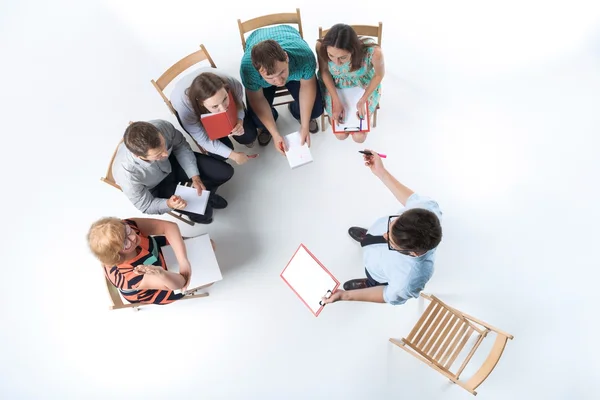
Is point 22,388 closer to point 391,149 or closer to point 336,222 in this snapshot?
point 336,222

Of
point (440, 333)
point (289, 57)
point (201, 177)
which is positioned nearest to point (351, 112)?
point (289, 57)

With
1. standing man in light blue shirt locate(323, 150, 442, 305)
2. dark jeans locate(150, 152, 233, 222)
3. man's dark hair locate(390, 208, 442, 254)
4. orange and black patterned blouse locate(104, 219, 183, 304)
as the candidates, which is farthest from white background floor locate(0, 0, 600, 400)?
man's dark hair locate(390, 208, 442, 254)

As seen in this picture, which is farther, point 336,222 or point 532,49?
point 532,49

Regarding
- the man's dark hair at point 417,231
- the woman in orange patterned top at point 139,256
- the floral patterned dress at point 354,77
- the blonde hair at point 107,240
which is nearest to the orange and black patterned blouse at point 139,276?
the woman in orange patterned top at point 139,256

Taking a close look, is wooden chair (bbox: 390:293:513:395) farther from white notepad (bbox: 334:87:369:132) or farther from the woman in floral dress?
the woman in floral dress

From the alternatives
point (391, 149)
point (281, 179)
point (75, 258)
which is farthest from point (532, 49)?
point (75, 258)

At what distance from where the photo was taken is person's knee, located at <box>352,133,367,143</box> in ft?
9.25

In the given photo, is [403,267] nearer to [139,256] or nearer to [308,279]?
[308,279]

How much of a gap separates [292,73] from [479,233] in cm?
187

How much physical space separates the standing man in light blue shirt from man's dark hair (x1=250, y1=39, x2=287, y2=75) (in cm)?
78

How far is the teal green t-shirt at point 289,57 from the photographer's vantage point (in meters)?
2.36

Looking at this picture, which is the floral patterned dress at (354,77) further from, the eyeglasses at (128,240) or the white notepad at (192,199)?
the eyeglasses at (128,240)

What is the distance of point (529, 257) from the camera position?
8.96 feet

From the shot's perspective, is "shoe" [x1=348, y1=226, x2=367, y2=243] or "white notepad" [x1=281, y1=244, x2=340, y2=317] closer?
"white notepad" [x1=281, y1=244, x2=340, y2=317]
